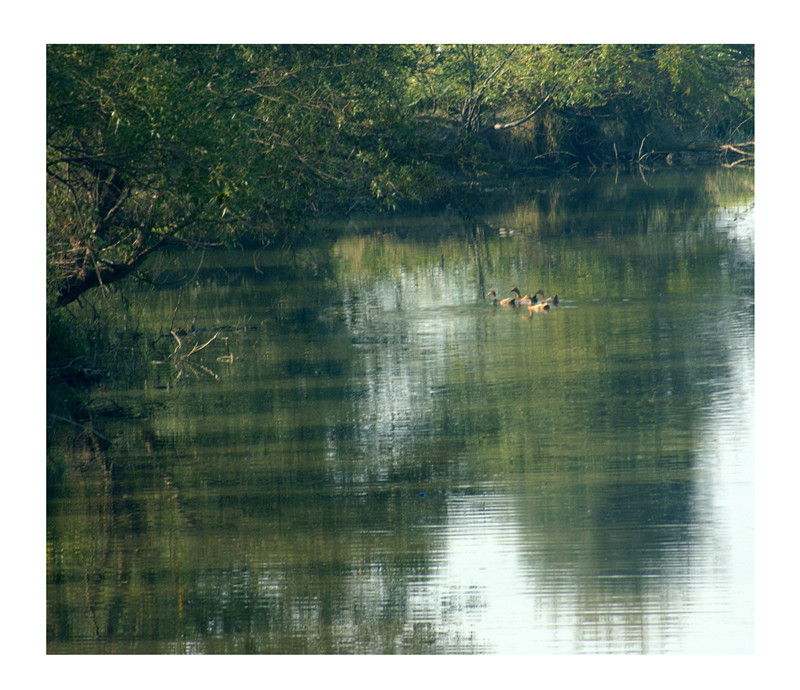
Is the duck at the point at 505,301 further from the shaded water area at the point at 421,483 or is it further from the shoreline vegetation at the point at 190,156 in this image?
the shoreline vegetation at the point at 190,156

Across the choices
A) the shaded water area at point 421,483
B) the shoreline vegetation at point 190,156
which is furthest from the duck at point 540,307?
the shoreline vegetation at point 190,156

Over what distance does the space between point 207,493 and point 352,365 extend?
14.1 ft

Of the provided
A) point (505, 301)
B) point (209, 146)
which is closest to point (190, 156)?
point (209, 146)

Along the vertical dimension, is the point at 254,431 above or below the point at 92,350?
below

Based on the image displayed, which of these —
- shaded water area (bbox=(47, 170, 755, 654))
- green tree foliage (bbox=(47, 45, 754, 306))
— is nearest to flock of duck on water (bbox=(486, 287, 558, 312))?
shaded water area (bbox=(47, 170, 755, 654))

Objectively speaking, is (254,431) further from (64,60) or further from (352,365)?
(64,60)

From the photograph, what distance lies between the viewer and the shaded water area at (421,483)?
6.41 m

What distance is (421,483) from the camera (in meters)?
8.49

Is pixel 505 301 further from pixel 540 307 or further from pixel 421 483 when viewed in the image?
pixel 421 483

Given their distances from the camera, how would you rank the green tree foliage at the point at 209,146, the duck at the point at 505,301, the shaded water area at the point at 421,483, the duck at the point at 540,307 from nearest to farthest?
the shaded water area at the point at 421,483, the green tree foliage at the point at 209,146, the duck at the point at 540,307, the duck at the point at 505,301

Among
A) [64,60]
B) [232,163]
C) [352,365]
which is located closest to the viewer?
[64,60]

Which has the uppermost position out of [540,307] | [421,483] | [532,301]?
[532,301]

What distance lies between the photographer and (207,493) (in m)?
8.46
